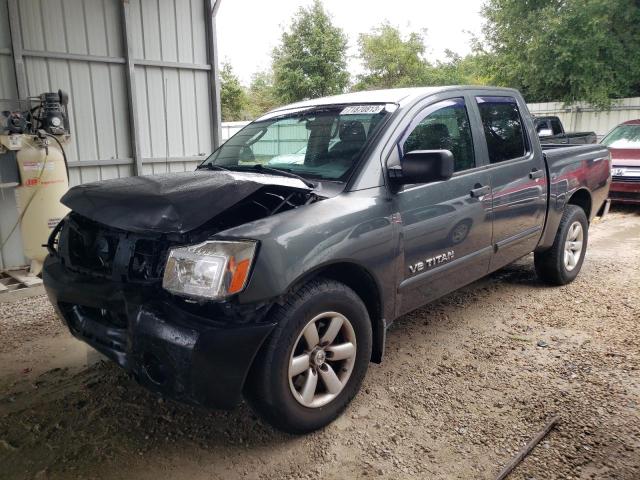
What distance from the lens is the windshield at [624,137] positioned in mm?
9398

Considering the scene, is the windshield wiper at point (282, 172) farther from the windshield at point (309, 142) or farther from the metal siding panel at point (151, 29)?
the metal siding panel at point (151, 29)

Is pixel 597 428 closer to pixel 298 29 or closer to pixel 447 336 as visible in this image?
pixel 447 336

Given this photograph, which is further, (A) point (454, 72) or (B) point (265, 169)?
(A) point (454, 72)

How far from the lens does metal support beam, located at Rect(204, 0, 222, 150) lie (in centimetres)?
717

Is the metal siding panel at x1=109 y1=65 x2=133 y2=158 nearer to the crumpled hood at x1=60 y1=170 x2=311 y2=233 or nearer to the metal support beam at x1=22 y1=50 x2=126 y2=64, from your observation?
the metal support beam at x1=22 y1=50 x2=126 y2=64

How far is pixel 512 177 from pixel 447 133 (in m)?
0.81

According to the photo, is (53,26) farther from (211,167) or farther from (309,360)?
(309,360)

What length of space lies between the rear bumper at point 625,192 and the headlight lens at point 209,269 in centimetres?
878

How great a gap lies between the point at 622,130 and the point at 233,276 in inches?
411

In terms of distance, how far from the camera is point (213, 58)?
727 cm

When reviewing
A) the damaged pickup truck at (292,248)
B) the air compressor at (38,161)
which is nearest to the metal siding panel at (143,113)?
the air compressor at (38,161)

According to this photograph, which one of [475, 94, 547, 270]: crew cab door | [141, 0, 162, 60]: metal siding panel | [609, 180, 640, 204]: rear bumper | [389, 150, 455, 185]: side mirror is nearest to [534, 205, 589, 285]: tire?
[475, 94, 547, 270]: crew cab door

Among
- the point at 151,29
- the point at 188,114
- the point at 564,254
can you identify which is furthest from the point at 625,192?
the point at 151,29

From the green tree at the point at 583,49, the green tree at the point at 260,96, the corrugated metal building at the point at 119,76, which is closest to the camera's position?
Result: the corrugated metal building at the point at 119,76
